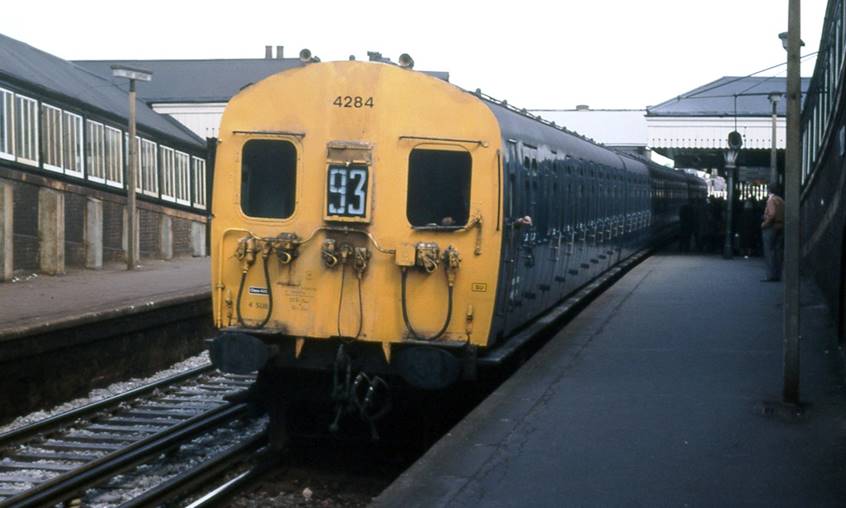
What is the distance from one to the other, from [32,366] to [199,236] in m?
18.7

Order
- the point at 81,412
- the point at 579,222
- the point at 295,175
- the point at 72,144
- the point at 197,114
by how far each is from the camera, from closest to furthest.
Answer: the point at 295,175
the point at 81,412
the point at 579,222
the point at 72,144
the point at 197,114

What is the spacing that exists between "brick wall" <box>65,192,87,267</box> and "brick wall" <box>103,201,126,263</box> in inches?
47.5

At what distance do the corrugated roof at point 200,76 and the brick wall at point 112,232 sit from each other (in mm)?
13134

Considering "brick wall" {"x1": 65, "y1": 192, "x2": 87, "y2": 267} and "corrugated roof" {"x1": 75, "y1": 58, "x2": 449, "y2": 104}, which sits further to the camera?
"corrugated roof" {"x1": 75, "y1": 58, "x2": 449, "y2": 104}

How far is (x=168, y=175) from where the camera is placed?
96.2 feet

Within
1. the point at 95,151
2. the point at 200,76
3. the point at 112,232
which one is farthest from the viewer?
the point at 200,76

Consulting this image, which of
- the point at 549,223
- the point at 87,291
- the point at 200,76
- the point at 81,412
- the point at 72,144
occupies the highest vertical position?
the point at 200,76

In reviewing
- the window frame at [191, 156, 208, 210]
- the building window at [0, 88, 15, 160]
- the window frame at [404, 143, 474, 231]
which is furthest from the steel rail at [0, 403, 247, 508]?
the window frame at [191, 156, 208, 210]

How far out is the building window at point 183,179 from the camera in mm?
30016

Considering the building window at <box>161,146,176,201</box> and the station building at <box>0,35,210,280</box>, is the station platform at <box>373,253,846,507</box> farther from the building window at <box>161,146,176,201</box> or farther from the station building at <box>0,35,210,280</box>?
the building window at <box>161,146,176,201</box>

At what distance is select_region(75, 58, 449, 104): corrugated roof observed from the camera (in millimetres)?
38562

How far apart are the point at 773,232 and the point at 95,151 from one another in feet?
45.5

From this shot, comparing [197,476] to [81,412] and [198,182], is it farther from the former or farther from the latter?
[198,182]

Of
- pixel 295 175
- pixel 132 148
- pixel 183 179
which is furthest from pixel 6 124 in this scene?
pixel 295 175
